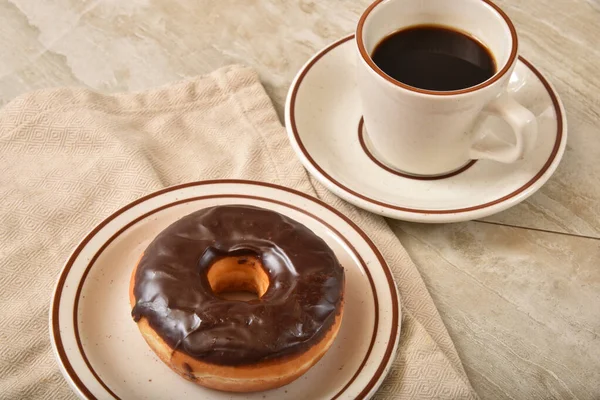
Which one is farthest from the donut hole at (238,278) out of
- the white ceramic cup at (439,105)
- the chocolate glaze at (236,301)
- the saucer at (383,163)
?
the white ceramic cup at (439,105)

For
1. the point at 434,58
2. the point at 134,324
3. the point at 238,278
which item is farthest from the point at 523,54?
the point at 134,324

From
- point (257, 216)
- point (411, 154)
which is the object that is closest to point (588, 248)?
point (411, 154)

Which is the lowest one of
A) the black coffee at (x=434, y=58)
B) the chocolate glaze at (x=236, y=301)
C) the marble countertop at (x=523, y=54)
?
the marble countertop at (x=523, y=54)

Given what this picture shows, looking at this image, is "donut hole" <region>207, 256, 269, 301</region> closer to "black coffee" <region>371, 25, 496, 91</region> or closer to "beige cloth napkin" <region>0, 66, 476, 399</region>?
"beige cloth napkin" <region>0, 66, 476, 399</region>

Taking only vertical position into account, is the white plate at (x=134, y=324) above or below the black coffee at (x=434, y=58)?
below

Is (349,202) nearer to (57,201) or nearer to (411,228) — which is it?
(411,228)

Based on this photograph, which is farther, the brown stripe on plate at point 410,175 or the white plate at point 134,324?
the brown stripe on plate at point 410,175

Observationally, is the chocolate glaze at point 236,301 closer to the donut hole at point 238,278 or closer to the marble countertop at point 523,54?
the donut hole at point 238,278
